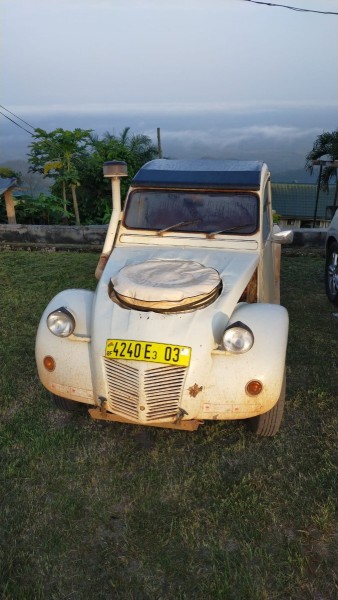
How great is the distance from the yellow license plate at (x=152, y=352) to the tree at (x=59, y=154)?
41.7 ft

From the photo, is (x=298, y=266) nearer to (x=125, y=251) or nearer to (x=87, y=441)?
(x=125, y=251)

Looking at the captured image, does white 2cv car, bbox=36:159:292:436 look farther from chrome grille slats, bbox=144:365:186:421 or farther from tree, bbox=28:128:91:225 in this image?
tree, bbox=28:128:91:225

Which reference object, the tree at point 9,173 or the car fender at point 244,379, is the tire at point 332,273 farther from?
the tree at point 9,173

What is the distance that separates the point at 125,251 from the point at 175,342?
1522 mm

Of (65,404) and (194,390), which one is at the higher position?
(194,390)

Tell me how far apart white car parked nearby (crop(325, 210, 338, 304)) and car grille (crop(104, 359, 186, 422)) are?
14.0 feet

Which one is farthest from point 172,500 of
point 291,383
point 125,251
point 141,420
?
point 125,251

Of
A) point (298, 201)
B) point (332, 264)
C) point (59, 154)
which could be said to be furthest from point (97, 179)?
point (298, 201)

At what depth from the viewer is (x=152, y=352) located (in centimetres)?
326

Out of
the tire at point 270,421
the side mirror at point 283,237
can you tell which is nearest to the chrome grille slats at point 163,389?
the tire at point 270,421

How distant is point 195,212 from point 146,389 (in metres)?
2.03

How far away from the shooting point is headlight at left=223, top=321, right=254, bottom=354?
3291 mm

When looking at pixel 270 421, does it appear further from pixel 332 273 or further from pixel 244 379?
pixel 332 273

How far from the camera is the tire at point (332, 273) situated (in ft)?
22.6
